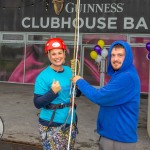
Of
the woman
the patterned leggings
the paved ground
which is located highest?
the woman

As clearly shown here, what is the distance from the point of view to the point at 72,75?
116 inches

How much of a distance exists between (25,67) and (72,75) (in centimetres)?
1098

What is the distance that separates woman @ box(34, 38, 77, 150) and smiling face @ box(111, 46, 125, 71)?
1.76 feet

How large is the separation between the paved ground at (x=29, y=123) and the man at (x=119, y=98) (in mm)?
2442

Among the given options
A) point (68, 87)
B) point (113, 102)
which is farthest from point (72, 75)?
point (113, 102)

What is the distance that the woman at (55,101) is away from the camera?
9.50 ft

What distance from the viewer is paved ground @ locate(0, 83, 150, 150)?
522cm

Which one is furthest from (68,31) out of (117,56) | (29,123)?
(117,56)

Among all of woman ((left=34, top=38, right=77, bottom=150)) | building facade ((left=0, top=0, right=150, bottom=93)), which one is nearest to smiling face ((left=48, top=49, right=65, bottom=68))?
woman ((left=34, top=38, right=77, bottom=150))

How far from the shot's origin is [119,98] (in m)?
2.56

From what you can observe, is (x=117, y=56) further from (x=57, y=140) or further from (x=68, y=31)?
(x=68, y=31)

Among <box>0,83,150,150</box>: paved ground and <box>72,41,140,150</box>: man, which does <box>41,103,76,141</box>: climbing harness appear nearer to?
<box>72,41,140,150</box>: man

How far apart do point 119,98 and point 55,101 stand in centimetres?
67

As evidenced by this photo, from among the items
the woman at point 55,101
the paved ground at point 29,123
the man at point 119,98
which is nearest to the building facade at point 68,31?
the paved ground at point 29,123
